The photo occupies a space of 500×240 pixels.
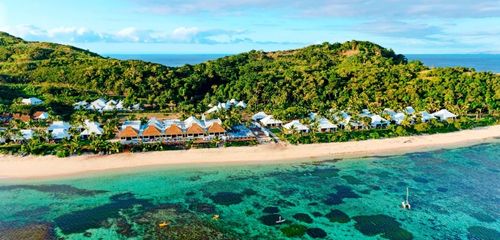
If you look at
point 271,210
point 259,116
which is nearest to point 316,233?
point 271,210

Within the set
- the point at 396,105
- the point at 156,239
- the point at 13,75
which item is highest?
the point at 13,75

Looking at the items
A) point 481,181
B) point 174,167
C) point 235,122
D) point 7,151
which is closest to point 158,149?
point 174,167

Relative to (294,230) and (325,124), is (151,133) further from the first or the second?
(294,230)

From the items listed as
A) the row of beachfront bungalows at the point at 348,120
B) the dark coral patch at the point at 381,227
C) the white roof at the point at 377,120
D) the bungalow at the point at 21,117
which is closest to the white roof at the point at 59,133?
the bungalow at the point at 21,117

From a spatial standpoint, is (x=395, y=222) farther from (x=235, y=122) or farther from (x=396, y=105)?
(x=396, y=105)

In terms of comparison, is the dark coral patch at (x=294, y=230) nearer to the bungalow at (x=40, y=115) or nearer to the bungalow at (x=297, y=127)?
the bungalow at (x=297, y=127)

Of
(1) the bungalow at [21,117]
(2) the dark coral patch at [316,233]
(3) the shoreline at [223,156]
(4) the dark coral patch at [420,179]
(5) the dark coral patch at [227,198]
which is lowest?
(2) the dark coral patch at [316,233]

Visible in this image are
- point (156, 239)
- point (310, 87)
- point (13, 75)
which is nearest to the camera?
point (156, 239)

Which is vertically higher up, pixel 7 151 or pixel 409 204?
pixel 7 151
